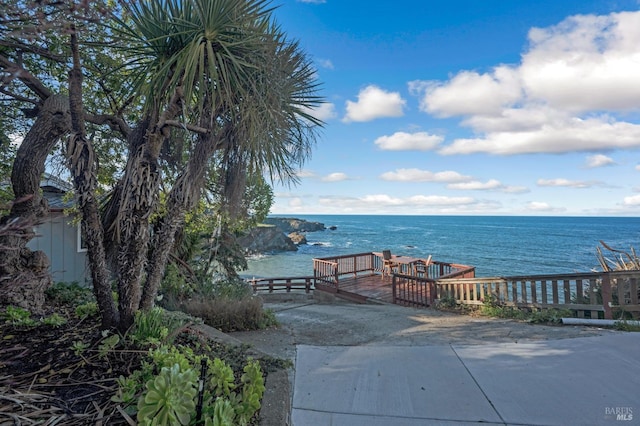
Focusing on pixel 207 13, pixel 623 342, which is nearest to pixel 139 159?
pixel 207 13

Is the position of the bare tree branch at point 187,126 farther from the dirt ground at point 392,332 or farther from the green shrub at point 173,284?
the green shrub at point 173,284

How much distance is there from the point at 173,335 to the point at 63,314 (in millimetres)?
1909

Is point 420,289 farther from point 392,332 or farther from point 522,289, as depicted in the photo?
point 392,332

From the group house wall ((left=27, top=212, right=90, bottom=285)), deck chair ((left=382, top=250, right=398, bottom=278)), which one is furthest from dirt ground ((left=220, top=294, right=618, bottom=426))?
deck chair ((left=382, top=250, right=398, bottom=278))

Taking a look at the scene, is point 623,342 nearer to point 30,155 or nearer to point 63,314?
point 63,314

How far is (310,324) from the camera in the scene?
20.7 ft

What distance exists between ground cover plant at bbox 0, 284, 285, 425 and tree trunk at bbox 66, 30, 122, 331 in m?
0.31

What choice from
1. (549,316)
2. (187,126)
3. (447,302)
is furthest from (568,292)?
(187,126)

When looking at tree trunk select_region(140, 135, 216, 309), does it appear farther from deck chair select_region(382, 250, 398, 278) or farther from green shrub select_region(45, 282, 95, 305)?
deck chair select_region(382, 250, 398, 278)

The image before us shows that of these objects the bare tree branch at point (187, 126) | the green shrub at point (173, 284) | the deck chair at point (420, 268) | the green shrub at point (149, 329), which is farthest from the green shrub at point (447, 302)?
the bare tree branch at point (187, 126)

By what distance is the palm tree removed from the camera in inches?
125

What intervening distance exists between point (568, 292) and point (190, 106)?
7.18 m

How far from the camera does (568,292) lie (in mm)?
6555

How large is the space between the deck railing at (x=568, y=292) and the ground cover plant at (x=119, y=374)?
A: 583 cm
